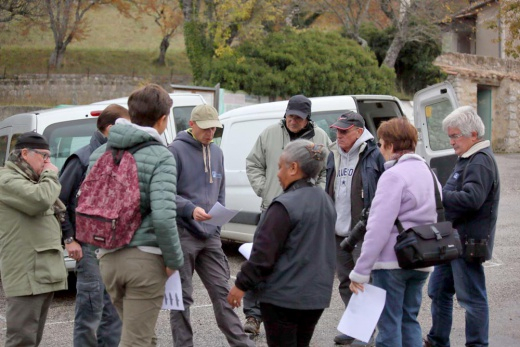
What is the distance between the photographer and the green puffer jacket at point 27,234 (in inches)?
180

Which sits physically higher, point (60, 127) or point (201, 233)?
point (60, 127)

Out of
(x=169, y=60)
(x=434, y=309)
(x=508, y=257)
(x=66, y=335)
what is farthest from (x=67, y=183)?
(x=169, y=60)

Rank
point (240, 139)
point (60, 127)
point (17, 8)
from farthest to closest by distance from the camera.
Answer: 1. point (17, 8)
2. point (240, 139)
3. point (60, 127)

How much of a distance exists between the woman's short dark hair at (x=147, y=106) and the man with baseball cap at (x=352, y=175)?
6.74ft

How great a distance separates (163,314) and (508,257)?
4.98 metres

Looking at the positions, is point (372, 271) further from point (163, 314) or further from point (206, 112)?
point (163, 314)

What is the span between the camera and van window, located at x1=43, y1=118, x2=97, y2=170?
7.75m

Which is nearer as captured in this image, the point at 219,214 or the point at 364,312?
the point at 364,312

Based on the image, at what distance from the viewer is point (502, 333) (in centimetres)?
634

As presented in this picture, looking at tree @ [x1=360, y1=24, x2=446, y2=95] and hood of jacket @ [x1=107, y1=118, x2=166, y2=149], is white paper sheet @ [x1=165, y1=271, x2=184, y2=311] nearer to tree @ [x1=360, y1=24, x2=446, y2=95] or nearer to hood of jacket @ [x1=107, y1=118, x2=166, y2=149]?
hood of jacket @ [x1=107, y1=118, x2=166, y2=149]

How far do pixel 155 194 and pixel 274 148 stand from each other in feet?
8.76

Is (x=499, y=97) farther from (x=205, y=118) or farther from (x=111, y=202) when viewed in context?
(x=111, y=202)

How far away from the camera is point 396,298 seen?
4660mm

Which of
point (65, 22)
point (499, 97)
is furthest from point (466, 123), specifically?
point (65, 22)
